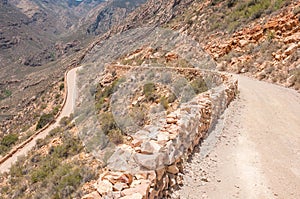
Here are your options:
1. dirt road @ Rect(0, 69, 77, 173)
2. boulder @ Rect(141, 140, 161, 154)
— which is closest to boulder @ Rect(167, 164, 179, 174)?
boulder @ Rect(141, 140, 161, 154)

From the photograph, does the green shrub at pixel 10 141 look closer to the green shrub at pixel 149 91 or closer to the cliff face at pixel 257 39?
the green shrub at pixel 149 91

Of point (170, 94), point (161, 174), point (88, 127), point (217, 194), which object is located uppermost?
point (161, 174)

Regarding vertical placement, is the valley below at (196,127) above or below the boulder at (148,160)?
below

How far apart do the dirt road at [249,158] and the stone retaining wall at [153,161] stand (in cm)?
40

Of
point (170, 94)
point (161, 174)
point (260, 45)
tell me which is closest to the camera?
point (161, 174)

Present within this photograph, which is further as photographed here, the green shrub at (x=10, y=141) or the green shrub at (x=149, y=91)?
the green shrub at (x=10, y=141)

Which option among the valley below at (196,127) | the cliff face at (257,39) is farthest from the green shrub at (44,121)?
the cliff face at (257,39)

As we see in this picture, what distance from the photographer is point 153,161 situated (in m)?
4.14

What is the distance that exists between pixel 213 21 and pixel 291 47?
14.4 m

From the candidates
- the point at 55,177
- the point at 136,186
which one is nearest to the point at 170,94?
the point at 55,177

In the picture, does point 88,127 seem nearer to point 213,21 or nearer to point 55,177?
point 55,177

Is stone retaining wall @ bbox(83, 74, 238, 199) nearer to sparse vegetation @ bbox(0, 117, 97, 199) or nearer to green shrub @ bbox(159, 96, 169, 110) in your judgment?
sparse vegetation @ bbox(0, 117, 97, 199)

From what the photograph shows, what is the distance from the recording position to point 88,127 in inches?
656

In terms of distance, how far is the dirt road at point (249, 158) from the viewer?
502 centimetres
